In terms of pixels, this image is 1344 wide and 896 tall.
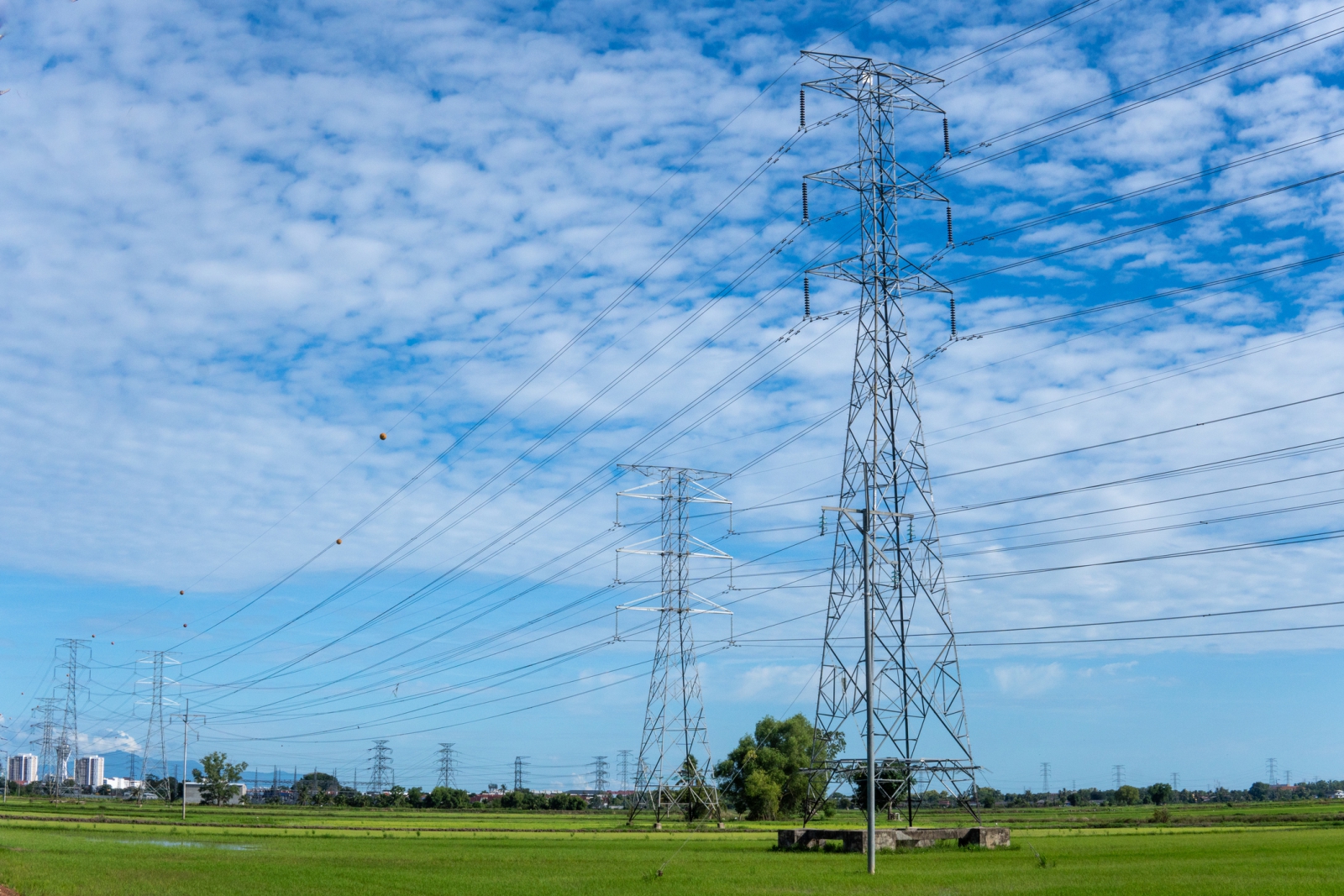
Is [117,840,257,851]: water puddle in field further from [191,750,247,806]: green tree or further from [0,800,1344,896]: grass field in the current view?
[191,750,247,806]: green tree

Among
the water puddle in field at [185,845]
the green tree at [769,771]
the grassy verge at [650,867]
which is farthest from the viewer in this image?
the green tree at [769,771]

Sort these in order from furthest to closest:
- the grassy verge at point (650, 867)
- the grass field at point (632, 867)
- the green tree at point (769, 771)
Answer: the green tree at point (769, 771), the grass field at point (632, 867), the grassy verge at point (650, 867)

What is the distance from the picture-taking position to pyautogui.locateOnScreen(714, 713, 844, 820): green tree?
118 m

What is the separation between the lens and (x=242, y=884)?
37.8 m

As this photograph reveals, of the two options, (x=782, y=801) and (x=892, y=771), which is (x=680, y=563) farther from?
(x=782, y=801)

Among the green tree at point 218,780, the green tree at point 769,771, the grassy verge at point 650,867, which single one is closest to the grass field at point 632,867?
the grassy verge at point 650,867

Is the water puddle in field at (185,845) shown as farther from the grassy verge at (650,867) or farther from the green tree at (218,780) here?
the green tree at (218,780)

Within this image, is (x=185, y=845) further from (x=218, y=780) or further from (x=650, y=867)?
(x=218, y=780)

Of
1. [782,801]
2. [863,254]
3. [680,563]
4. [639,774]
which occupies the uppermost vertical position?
[863,254]

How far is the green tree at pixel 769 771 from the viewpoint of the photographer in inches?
4641

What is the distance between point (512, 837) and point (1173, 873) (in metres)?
53.6

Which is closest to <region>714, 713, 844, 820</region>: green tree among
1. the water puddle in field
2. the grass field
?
the grass field

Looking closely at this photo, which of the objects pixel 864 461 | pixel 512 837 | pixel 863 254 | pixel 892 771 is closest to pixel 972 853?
pixel 892 771

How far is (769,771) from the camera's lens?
122875mm
